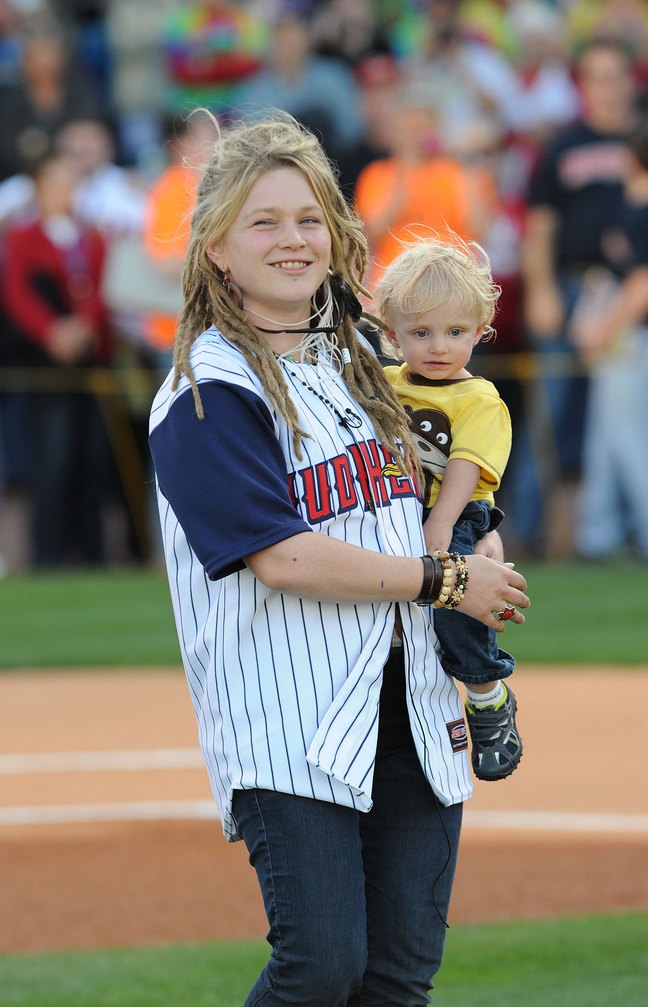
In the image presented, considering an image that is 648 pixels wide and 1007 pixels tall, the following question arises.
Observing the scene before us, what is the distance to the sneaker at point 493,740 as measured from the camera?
347 centimetres

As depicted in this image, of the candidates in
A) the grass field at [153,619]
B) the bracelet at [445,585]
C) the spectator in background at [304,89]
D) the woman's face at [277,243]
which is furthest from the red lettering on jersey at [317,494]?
the spectator in background at [304,89]

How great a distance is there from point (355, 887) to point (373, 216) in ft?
29.1

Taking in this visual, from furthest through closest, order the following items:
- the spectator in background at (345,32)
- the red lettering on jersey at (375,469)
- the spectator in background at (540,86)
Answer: the spectator in background at (345,32)
the spectator in background at (540,86)
the red lettering on jersey at (375,469)

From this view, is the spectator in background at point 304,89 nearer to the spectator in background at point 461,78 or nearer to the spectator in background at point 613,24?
the spectator in background at point 461,78

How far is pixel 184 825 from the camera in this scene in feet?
23.1

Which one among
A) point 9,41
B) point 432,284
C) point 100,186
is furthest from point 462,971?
point 9,41

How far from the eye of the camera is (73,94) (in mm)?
13742

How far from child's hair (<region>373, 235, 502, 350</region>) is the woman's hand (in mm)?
570

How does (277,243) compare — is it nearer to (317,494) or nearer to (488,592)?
(317,494)

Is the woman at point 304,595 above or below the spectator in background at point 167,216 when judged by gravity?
below

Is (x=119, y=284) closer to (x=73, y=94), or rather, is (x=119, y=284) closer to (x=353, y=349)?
(x=73, y=94)

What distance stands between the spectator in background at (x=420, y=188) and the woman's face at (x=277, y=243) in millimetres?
8003

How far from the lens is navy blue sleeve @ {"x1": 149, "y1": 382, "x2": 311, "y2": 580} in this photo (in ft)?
10.1

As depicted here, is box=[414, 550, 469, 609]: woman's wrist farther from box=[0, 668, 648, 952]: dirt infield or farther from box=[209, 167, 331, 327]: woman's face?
box=[0, 668, 648, 952]: dirt infield
